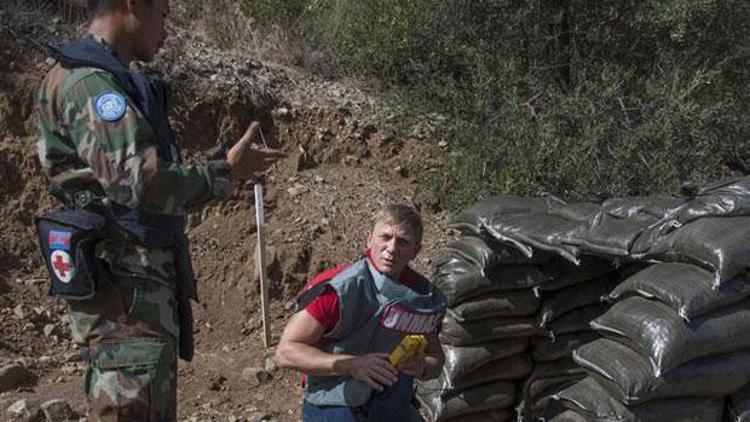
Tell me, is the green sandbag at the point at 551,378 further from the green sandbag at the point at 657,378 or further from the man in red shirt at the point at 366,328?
the man in red shirt at the point at 366,328

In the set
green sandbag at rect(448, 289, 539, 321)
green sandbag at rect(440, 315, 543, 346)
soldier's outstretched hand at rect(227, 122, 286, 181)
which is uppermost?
soldier's outstretched hand at rect(227, 122, 286, 181)

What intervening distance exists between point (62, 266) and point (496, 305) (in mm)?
2143

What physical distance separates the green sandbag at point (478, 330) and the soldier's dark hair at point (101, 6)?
221 centimetres

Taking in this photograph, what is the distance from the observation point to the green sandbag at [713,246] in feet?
10.6

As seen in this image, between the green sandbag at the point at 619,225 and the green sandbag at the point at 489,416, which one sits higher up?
the green sandbag at the point at 619,225

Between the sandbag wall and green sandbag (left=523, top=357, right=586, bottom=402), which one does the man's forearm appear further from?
green sandbag (left=523, top=357, right=586, bottom=402)

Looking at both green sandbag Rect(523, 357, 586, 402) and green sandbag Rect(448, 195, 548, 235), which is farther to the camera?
green sandbag Rect(523, 357, 586, 402)

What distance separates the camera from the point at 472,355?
407 cm

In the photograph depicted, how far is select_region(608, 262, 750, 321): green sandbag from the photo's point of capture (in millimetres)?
3291

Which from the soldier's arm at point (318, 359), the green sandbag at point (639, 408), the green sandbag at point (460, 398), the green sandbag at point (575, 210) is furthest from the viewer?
the green sandbag at point (460, 398)

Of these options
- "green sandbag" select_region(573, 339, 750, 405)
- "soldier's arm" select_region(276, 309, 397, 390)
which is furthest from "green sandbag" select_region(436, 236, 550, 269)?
"soldier's arm" select_region(276, 309, 397, 390)

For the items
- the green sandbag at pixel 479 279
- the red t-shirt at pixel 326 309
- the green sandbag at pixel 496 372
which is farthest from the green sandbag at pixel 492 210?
the red t-shirt at pixel 326 309

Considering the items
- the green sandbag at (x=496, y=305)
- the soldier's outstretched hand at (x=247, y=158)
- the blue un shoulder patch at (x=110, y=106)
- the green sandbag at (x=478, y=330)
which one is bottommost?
the green sandbag at (x=478, y=330)

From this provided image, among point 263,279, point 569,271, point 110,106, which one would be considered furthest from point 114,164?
point 263,279
